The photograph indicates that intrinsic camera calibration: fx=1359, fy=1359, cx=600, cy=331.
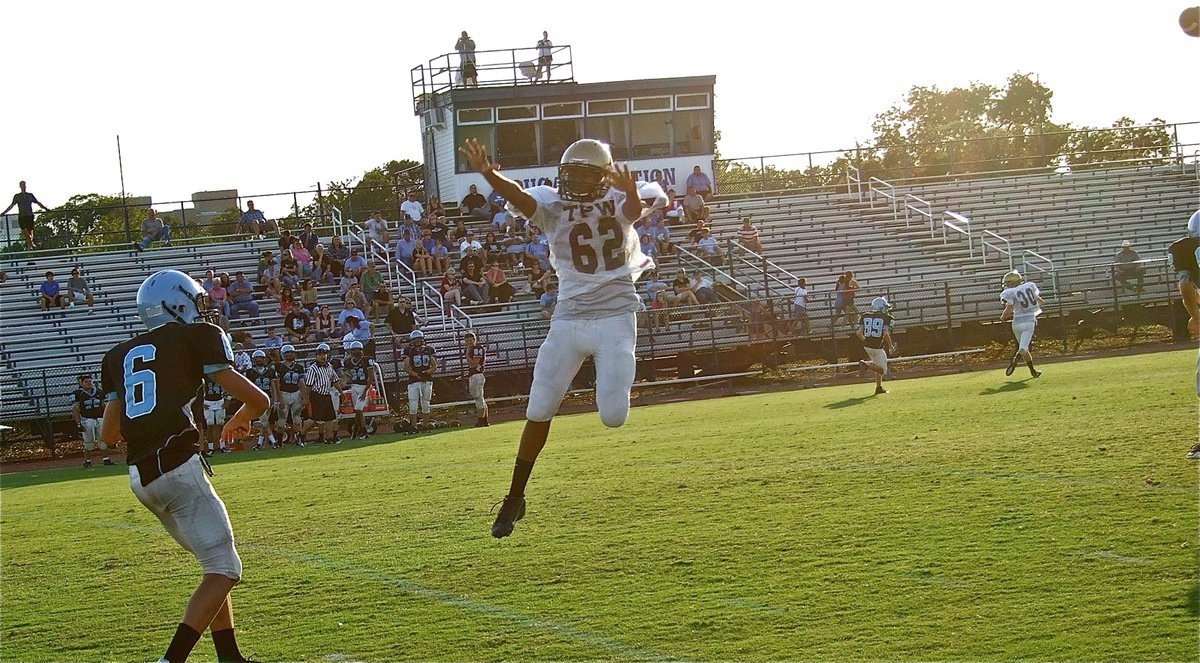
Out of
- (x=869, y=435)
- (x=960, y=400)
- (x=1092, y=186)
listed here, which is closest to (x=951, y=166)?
(x=1092, y=186)

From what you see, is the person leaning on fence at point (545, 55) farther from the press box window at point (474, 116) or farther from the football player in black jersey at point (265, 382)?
the football player in black jersey at point (265, 382)

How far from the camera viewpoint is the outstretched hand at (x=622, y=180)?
7.55 metres

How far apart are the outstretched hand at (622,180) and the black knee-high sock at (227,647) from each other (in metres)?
3.11

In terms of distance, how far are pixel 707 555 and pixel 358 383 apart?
14.3 meters

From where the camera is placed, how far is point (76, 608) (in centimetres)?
823

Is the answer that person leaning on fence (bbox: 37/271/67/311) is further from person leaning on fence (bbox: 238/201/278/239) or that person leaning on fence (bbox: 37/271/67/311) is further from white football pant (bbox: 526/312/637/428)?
white football pant (bbox: 526/312/637/428)

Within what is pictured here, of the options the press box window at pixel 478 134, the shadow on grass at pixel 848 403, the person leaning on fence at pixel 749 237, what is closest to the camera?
the shadow on grass at pixel 848 403

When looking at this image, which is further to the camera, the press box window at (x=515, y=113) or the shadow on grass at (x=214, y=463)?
the press box window at (x=515, y=113)

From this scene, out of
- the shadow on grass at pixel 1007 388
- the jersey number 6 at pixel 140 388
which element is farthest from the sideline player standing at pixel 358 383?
the jersey number 6 at pixel 140 388

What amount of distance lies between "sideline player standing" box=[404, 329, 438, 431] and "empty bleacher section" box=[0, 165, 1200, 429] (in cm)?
263

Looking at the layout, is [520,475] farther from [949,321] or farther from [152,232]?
[152,232]

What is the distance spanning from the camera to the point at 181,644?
6074mm

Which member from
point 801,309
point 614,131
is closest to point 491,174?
point 801,309

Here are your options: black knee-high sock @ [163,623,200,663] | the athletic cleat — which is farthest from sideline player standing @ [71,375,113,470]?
black knee-high sock @ [163,623,200,663]
